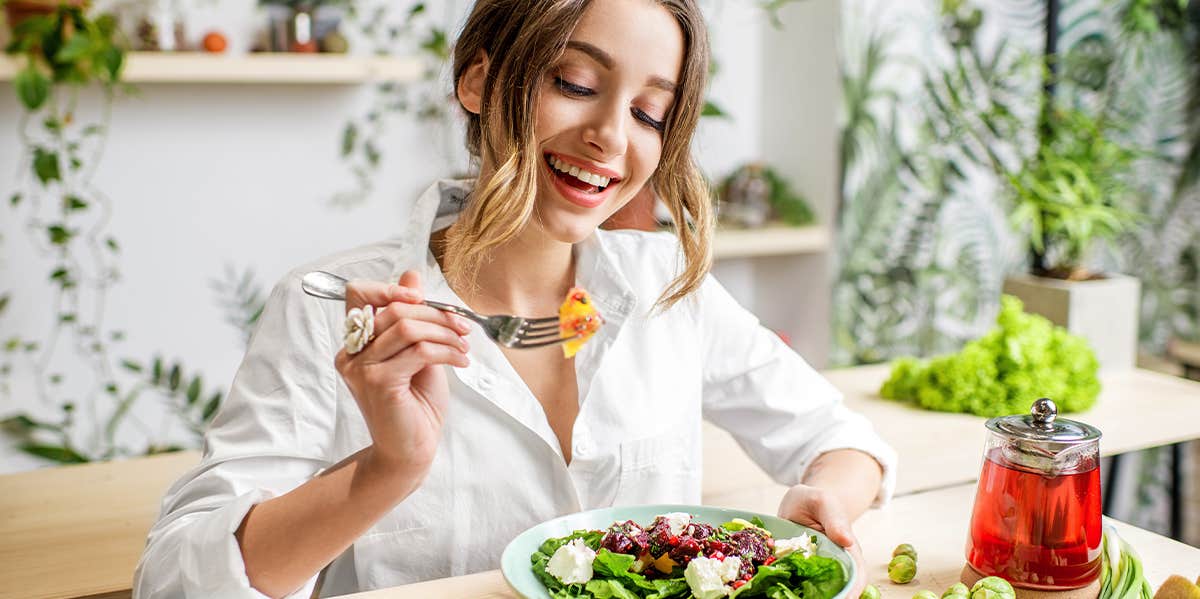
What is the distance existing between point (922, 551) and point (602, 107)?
25.7 inches

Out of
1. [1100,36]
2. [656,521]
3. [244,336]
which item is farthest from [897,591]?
[1100,36]

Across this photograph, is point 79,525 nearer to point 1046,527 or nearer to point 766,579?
point 766,579

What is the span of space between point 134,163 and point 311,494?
2.64m

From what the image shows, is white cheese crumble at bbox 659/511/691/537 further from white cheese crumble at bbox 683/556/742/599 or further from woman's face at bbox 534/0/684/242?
woman's face at bbox 534/0/684/242

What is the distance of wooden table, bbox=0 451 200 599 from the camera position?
1561mm

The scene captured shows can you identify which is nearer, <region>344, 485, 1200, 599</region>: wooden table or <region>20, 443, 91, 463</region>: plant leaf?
<region>344, 485, 1200, 599</region>: wooden table

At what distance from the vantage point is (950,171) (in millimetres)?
3816

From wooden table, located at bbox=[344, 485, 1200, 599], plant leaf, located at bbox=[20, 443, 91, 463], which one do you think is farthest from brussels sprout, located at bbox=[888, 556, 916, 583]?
plant leaf, located at bbox=[20, 443, 91, 463]

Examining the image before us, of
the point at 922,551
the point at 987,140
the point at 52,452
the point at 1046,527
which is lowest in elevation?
the point at 52,452

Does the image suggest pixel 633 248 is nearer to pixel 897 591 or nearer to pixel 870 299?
pixel 897 591

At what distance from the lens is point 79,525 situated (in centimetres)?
176

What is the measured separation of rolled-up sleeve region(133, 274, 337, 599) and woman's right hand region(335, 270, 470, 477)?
0.20 m

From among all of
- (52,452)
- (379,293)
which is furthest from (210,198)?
(379,293)

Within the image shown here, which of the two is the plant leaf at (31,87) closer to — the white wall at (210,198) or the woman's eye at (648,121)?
the white wall at (210,198)
